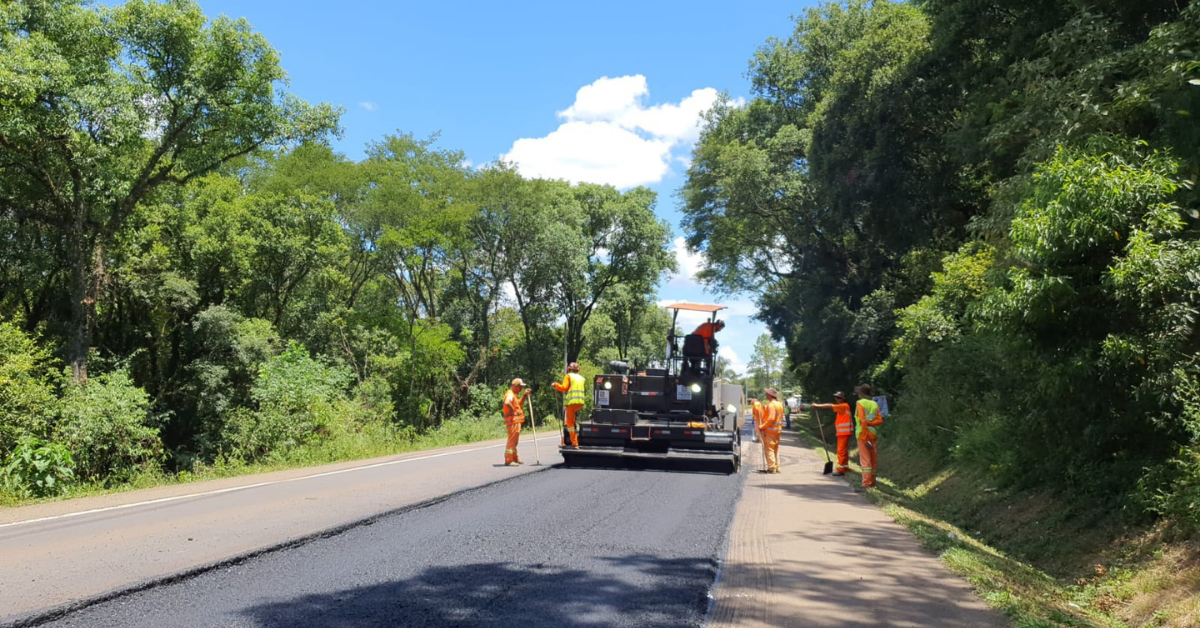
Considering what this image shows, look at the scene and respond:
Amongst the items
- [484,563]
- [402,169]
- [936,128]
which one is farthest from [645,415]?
[402,169]

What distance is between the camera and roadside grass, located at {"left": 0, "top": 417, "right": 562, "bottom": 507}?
13.2 metres

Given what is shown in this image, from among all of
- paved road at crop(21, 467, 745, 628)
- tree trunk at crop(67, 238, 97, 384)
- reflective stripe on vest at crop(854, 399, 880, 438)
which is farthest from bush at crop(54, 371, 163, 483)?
reflective stripe on vest at crop(854, 399, 880, 438)

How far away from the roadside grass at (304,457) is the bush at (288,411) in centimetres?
47

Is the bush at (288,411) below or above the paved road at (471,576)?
above

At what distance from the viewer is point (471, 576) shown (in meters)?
6.02

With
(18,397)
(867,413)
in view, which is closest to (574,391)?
(867,413)

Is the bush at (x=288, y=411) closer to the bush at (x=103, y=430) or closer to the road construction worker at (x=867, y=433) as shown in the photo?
the bush at (x=103, y=430)

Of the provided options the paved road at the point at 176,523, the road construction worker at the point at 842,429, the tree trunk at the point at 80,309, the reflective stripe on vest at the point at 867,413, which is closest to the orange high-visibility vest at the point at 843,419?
the road construction worker at the point at 842,429

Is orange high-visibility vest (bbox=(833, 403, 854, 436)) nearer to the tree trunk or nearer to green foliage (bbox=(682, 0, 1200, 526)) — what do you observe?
green foliage (bbox=(682, 0, 1200, 526))

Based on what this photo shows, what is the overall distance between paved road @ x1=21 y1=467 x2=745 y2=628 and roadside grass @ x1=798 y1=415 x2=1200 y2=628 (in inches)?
87.7

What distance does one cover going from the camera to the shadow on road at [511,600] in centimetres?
488

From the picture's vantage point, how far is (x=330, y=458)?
18.6 m

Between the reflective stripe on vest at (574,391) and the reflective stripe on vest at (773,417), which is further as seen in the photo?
the reflective stripe on vest at (773,417)

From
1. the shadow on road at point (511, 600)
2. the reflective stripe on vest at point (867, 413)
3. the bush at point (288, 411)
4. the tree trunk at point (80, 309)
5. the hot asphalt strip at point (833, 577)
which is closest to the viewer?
the shadow on road at point (511, 600)
